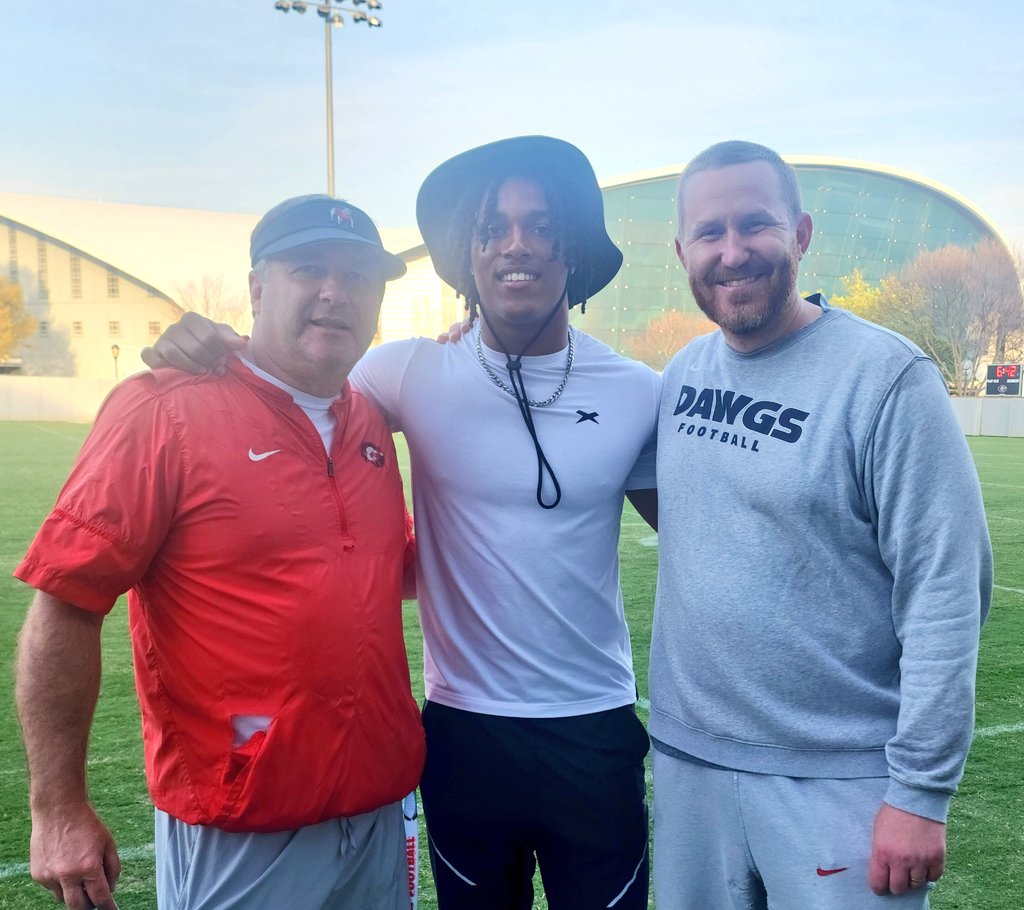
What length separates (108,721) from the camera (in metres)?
4.95

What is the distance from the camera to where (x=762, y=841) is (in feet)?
6.73

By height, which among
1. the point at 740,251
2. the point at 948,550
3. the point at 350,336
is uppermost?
the point at 740,251

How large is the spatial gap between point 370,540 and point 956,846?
111 inches

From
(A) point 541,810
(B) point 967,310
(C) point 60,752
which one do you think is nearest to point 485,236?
(A) point 541,810

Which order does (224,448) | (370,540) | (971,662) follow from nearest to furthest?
(971,662) → (224,448) → (370,540)

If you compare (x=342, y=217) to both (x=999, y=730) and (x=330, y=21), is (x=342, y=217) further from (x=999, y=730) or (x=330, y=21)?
(x=330, y=21)

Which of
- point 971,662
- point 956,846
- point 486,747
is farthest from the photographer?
point 956,846

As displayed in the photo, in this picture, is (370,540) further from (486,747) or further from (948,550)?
(948,550)

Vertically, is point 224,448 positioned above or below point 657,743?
above

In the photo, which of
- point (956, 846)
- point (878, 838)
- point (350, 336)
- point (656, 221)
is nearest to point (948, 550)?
Answer: point (878, 838)

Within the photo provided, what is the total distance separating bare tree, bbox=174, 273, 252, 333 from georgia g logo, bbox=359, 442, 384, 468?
52.1 meters

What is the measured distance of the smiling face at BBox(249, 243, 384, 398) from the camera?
7.46 feet

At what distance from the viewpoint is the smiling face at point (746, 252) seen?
2.16 m

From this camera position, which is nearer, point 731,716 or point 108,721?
point 731,716
